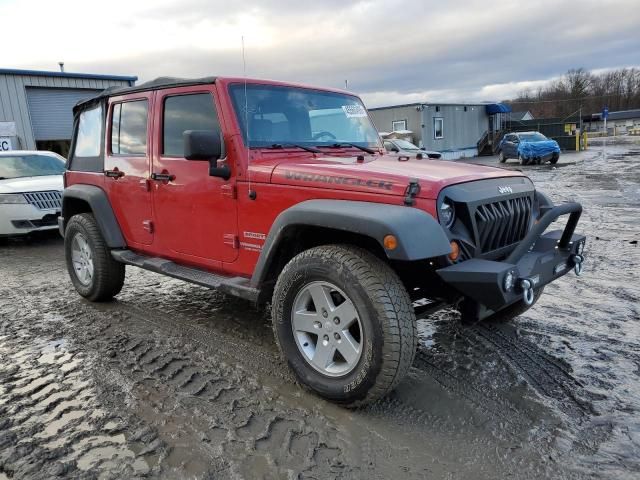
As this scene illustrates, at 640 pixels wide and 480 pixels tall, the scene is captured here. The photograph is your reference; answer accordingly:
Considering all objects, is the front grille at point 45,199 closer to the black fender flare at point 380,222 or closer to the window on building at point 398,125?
the black fender flare at point 380,222

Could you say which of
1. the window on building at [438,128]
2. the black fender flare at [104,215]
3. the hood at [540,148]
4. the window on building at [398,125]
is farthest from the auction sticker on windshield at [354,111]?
the window on building at [438,128]

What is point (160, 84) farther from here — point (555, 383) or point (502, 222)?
point (555, 383)

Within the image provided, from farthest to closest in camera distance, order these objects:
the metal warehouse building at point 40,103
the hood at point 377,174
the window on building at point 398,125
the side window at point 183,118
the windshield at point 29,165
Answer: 1. the window on building at point 398,125
2. the metal warehouse building at point 40,103
3. the windshield at point 29,165
4. the side window at point 183,118
5. the hood at point 377,174

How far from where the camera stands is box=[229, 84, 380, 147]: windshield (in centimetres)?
361

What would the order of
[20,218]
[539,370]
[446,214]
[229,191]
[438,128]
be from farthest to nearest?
[438,128], [20,218], [229,191], [539,370], [446,214]

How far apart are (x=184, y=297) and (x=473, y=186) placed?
335 centimetres

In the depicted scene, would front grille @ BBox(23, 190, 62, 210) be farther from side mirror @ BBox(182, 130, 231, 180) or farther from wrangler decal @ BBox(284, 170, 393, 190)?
wrangler decal @ BBox(284, 170, 393, 190)

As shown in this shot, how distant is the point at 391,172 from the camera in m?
2.98

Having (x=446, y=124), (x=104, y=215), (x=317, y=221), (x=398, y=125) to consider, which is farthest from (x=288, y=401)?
(x=446, y=124)

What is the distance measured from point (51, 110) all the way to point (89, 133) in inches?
562

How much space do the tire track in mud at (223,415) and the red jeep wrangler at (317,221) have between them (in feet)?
1.02

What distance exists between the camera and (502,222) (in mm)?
3137

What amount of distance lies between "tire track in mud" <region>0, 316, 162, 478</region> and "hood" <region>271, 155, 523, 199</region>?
1.75m

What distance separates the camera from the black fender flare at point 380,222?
252 cm
